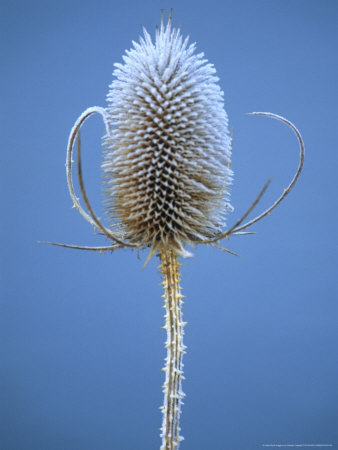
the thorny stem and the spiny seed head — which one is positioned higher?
the spiny seed head

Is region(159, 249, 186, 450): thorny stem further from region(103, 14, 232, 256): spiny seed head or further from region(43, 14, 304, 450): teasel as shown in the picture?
region(103, 14, 232, 256): spiny seed head

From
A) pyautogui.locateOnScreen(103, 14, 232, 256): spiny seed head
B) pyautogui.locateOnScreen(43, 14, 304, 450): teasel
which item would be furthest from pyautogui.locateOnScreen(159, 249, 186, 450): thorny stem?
pyautogui.locateOnScreen(103, 14, 232, 256): spiny seed head

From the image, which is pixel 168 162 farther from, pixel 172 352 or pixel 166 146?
pixel 172 352

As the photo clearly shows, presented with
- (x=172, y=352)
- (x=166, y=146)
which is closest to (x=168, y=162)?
(x=166, y=146)

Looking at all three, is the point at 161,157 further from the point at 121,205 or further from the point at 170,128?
the point at 121,205

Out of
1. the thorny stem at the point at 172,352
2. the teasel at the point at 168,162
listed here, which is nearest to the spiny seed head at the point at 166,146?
the teasel at the point at 168,162

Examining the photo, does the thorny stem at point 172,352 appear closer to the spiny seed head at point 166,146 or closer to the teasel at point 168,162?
the teasel at point 168,162
